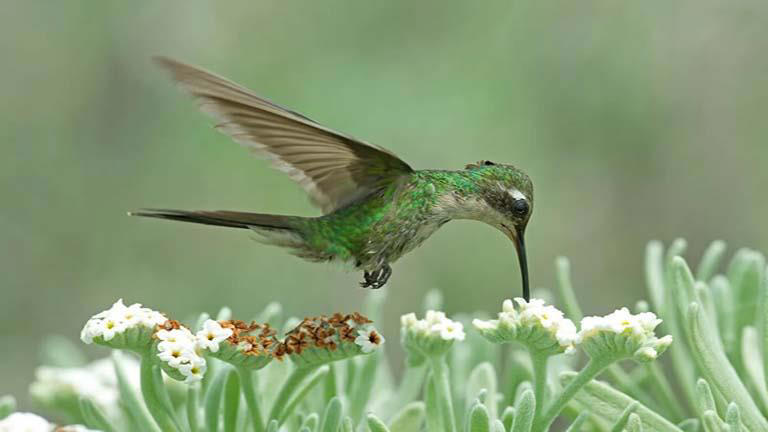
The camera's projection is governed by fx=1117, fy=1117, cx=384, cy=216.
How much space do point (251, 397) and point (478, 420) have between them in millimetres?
502

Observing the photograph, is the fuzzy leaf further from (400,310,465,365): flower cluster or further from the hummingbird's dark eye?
the hummingbird's dark eye

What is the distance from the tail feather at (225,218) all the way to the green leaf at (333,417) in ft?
2.23

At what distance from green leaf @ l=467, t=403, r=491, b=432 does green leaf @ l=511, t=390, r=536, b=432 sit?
5 cm

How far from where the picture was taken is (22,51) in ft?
24.8

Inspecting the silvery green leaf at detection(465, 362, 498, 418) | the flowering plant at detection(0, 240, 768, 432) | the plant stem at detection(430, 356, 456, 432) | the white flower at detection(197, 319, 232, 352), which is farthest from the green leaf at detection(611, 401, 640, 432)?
the white flower at detection(197, 319, 232, 352)

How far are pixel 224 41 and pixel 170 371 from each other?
5.75m

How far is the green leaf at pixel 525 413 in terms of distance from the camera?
1997 millimetres

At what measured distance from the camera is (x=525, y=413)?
1998 mm

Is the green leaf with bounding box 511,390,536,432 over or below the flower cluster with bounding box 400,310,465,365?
below

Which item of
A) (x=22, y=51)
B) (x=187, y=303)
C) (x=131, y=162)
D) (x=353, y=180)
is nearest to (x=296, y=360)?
(x=353, y=180)

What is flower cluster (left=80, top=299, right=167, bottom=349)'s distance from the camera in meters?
2.14

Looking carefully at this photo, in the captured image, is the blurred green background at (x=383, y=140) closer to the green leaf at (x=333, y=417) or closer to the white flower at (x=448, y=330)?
the white flower at (x=448, y=330)

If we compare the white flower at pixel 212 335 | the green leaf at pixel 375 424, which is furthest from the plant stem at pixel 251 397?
the green leaf at pixel 375 424

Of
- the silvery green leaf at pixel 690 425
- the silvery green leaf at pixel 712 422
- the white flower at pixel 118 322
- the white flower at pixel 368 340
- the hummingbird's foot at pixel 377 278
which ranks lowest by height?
the silvery green leaf at pixel 690 425
